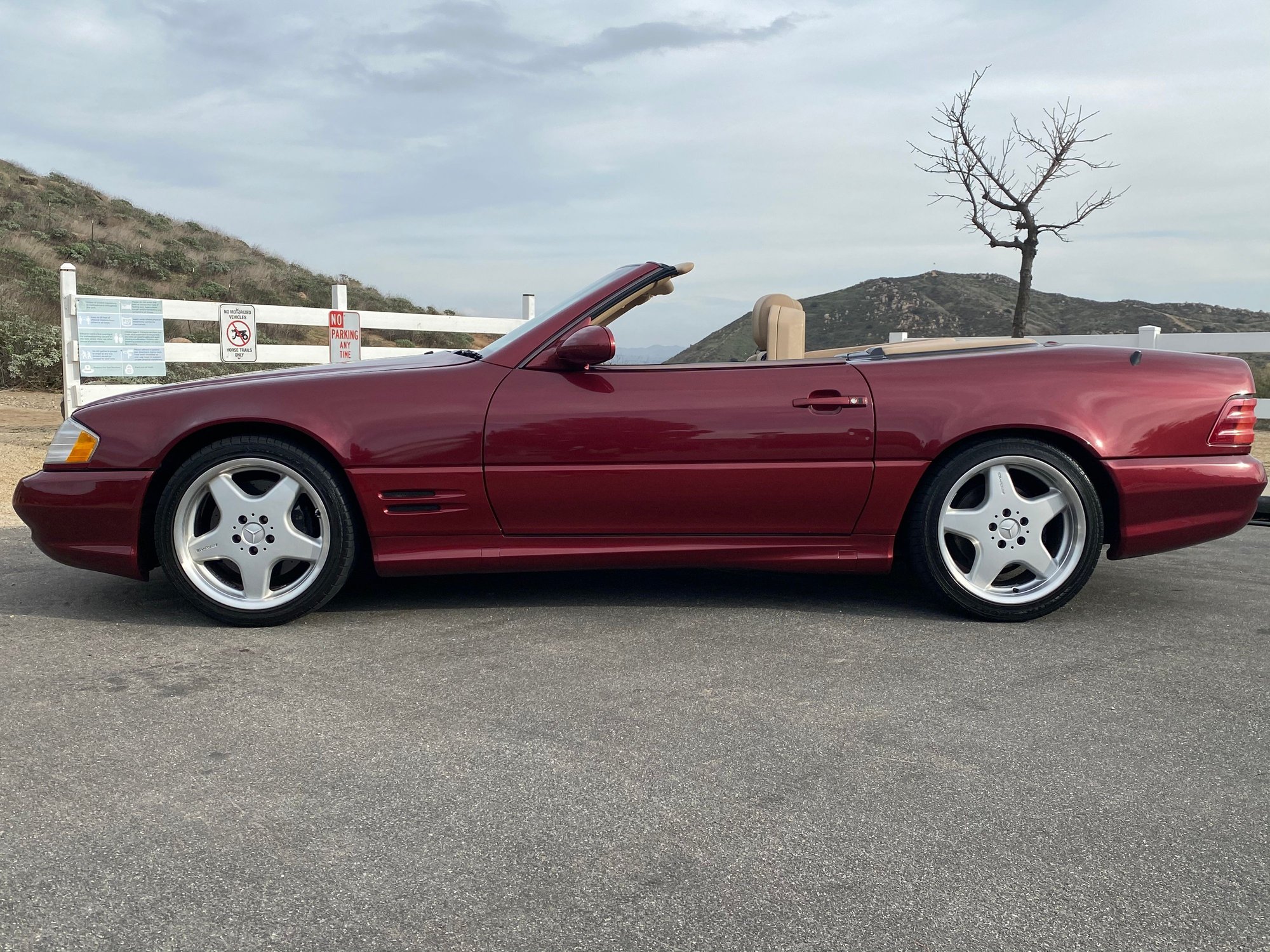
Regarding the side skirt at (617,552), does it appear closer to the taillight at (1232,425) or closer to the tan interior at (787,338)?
the tan interior at (787,338)

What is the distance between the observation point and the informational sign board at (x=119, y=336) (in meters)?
10.2

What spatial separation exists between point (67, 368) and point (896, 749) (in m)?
9.74

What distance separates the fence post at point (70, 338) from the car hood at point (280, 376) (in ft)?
22.4

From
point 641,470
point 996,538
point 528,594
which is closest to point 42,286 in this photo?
point 528,594

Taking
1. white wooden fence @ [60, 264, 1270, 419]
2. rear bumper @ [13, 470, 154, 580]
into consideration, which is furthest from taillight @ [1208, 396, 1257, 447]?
white wooden fence @ [60, 264, 1270, 419]

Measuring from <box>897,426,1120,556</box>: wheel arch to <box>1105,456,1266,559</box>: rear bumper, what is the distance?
4 centimetres

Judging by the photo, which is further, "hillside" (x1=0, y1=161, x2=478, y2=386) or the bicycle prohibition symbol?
"hillside" (x1=0, y1=161, x2=478, y2=386)

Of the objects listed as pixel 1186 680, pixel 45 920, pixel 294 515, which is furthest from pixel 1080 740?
pixel 294 515

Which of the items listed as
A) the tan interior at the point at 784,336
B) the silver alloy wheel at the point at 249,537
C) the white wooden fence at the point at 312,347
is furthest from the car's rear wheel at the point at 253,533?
the white wooden fence at the point at 312,347

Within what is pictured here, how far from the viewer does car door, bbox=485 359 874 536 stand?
386 centimetres

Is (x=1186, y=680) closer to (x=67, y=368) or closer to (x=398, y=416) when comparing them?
(x=398, y=416)

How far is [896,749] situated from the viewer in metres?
2.70

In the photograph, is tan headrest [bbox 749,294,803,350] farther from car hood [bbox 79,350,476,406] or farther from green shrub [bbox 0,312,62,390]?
green shrub [bbox 0,312,62,390]

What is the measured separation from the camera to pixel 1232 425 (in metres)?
4.07
